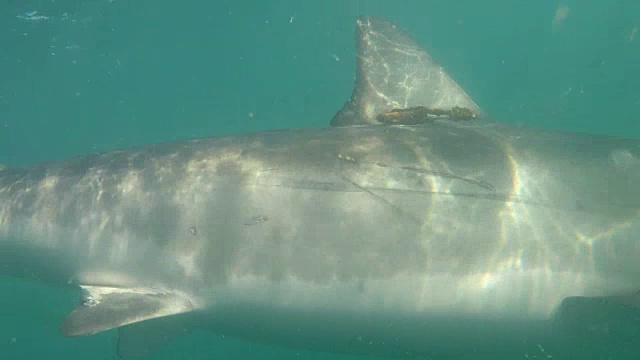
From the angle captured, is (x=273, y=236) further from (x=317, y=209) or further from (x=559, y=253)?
(x=559, y=253)

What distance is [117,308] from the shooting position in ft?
17.2

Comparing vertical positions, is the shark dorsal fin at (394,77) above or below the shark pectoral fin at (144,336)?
above

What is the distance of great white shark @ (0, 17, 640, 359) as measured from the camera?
5012 mm

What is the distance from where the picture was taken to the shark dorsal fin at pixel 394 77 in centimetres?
716

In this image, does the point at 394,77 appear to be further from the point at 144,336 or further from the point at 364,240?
the point at 144,336

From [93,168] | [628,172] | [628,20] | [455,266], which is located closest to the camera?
[455,266]

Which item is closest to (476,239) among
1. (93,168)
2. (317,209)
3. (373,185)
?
(373,185)

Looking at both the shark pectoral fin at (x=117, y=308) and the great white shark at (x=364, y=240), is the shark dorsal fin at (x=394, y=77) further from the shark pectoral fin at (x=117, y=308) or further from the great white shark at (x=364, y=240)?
the shark pectoral fin at (x=117, y=308)

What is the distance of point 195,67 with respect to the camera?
2167 inches

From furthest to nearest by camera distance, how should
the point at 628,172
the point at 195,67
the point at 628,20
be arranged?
the point at 628,20, the point at 195,67, the point at 628,172

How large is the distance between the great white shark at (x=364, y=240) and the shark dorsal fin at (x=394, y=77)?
114 cm

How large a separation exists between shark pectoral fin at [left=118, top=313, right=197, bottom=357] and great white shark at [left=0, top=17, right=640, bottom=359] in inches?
27.5

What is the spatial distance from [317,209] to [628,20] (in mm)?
73896

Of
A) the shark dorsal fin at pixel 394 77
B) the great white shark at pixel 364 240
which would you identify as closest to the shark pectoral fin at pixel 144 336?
Answer: the great white shark at pixel 364 240
